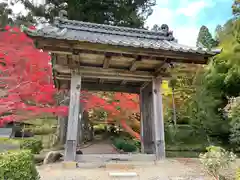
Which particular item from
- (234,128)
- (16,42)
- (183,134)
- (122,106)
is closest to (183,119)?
(183,134)

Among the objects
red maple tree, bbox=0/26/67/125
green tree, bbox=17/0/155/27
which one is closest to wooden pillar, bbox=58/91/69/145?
red maple tree, bbox=0/26/67/125

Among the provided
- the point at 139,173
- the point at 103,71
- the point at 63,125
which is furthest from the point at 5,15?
the point at 139,173

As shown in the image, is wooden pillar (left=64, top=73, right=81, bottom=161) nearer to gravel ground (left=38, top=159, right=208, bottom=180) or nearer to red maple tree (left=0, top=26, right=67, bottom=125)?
gravel ground (left=38, top=159, right=208, bottom=180)

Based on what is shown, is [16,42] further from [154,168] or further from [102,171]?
[154,168]

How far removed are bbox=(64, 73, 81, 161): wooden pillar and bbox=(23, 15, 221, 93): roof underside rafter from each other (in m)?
0.36

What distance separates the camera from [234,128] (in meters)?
9.20

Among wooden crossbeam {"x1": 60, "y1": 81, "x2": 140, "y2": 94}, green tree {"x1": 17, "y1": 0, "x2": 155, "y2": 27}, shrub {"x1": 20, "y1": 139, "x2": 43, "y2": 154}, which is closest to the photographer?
wooden crossbeam {"x1": 60, "y1": 81, "x2": 140, "y2": 94}

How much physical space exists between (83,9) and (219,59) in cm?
800

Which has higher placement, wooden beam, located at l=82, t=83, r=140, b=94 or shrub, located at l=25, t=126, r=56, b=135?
wooden beam, located at l=82, t=83, r=140, b=94

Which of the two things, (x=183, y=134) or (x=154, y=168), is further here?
(x=183, y=134)

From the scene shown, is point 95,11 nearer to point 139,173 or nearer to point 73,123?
point 73,123

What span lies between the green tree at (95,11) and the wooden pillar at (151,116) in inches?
203

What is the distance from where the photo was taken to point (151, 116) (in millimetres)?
5594

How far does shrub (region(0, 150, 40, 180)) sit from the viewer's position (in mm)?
2305
